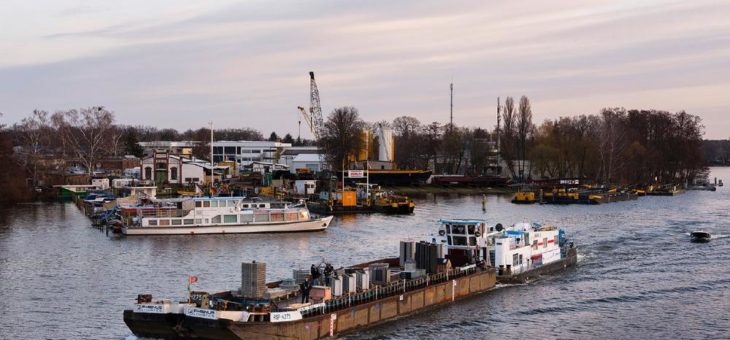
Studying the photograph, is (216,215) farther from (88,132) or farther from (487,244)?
(88,132)

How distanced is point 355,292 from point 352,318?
191 cm

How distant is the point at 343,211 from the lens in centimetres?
9619

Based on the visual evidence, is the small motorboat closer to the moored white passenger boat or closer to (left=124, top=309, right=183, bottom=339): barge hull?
the moored white passenger boat

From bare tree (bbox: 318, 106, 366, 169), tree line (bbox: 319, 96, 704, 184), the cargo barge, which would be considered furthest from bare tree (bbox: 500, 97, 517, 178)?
the cargo barge

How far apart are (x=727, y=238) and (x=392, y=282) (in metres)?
42.2

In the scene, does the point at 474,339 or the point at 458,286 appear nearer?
the point at 474,339

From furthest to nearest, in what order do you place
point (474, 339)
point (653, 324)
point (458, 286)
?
point (458, 286), point (653, 324), point (474, 339)

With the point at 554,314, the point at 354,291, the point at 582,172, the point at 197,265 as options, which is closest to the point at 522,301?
the point at 554,314

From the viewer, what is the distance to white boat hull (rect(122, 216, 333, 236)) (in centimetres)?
7044

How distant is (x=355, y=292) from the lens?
36344mm

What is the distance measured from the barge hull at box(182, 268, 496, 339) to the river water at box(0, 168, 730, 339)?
55cm

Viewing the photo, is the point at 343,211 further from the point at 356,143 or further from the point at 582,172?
the point at 582,172

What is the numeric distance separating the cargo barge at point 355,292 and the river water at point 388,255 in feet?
2.85

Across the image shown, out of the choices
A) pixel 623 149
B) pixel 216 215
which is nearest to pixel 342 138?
pixel 623 149
